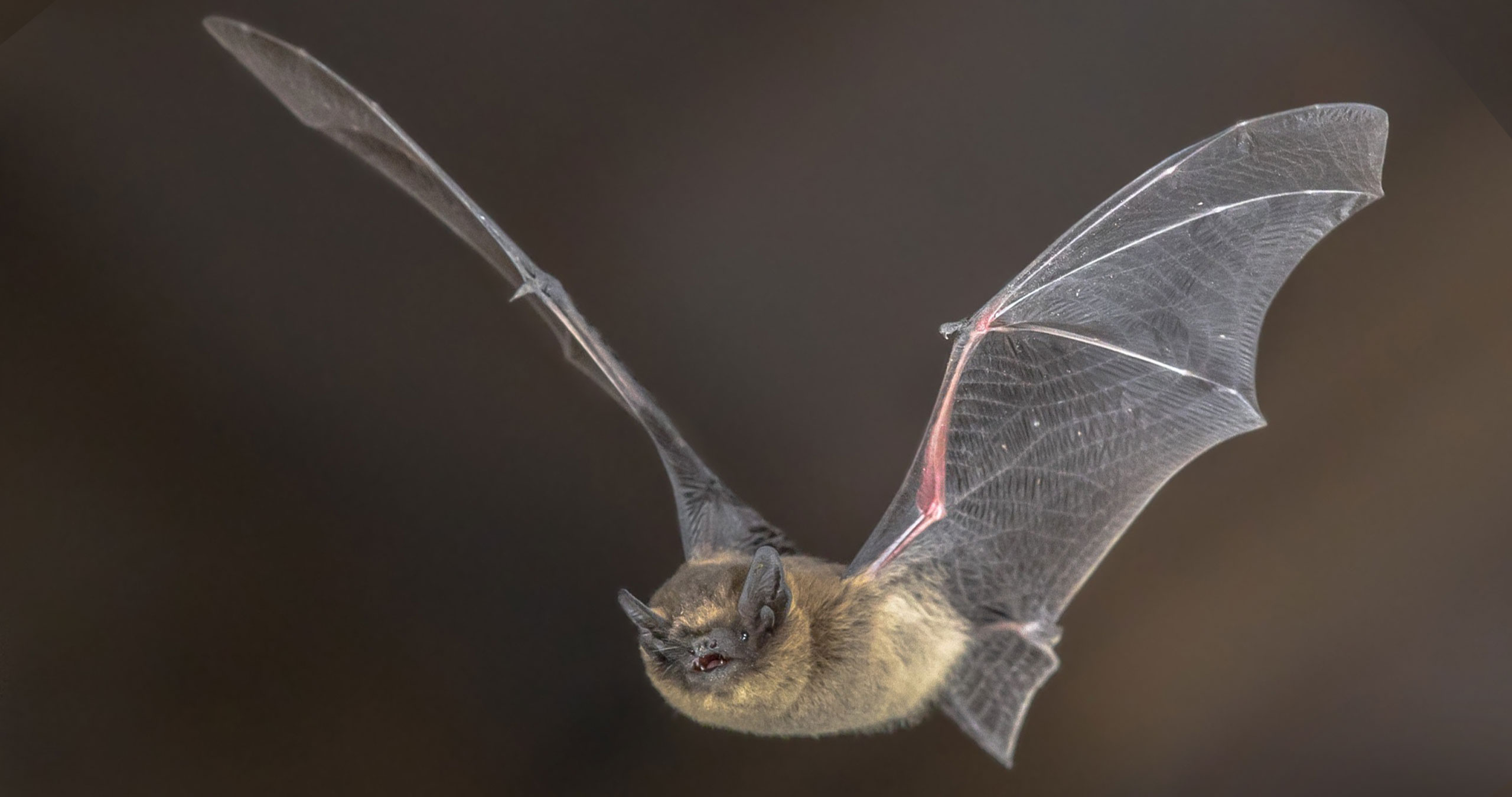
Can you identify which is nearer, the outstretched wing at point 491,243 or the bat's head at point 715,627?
the bat's head at point 715,627

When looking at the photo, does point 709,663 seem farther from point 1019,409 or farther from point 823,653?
point 1019,409

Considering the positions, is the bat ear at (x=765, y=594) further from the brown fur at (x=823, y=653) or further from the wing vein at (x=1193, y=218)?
the wing vein at (x=1193, y=218)

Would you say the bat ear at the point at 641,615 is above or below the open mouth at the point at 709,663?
above

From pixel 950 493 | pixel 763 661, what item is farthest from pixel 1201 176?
pixel 763 661

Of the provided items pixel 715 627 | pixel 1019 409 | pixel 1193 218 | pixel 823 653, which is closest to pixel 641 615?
pixel 715 627

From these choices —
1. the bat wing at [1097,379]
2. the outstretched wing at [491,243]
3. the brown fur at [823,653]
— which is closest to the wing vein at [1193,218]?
the bat wing at [1097,379]

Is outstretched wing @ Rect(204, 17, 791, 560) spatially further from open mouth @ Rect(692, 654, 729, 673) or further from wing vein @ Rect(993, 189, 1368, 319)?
wing vein @ Rect(993, 189, 1368, 319)

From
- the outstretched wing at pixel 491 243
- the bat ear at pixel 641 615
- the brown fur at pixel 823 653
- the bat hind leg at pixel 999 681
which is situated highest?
the outstretched wing at pixel 491 243
